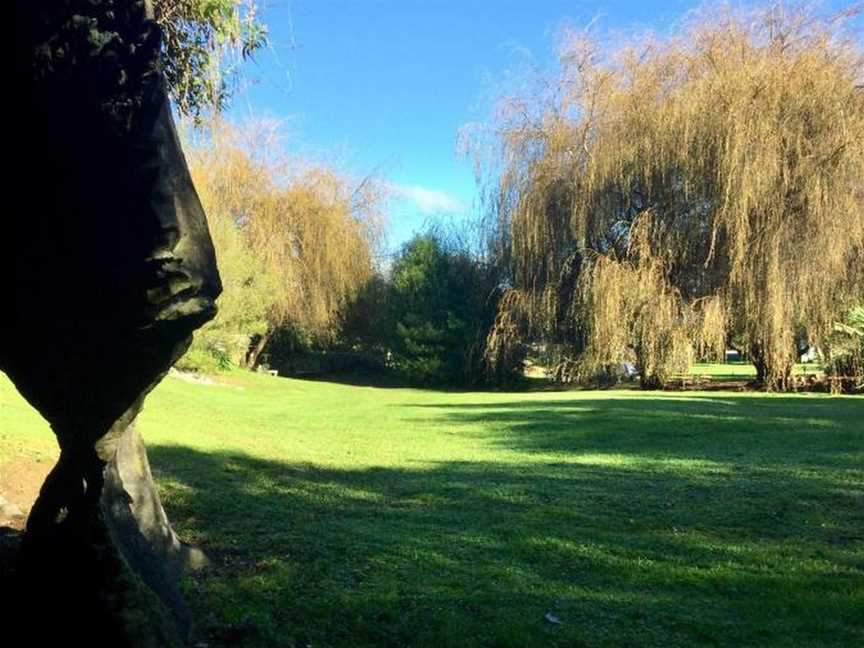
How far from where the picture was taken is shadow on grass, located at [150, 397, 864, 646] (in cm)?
457

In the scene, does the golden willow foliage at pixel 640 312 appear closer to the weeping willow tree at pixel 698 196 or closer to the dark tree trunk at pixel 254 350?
the weeping willow tree at pixel 698 196

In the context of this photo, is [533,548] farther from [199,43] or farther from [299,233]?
[299,233]

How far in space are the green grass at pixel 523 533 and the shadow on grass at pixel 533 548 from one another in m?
0.02

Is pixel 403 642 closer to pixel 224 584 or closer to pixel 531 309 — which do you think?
pixel 224 584

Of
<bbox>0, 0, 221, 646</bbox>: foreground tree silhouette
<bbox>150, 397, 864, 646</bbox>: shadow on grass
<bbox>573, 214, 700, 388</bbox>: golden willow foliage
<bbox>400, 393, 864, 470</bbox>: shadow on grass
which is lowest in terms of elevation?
<bbox>150, 397, 864, 646</bbox>: shadow on grass

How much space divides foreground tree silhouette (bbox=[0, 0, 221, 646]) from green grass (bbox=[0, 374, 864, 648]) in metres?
2.35

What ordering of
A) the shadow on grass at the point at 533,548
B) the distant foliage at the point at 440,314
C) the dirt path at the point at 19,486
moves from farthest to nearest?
the distant foliage at the point at 440,314 < the dirt path at the point at 19,486 < the shadow on grass at the point at 533,548

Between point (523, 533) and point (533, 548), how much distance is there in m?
0.48

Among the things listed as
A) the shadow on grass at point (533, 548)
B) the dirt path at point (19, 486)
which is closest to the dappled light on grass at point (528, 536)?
the shadow on grass at point (533, 548)

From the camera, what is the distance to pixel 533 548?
628 centimetres

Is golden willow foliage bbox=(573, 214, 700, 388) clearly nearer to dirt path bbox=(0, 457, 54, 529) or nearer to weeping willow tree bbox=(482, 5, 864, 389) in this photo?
weeping willow tree bbox=(482, 5, 864, 389)

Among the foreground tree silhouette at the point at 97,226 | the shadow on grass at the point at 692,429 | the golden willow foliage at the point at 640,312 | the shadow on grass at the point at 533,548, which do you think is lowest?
the shadow on grass at the point at 533,548

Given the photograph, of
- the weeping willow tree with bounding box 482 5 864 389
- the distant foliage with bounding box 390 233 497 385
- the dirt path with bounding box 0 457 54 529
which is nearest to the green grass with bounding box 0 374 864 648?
the dirt path with bounding box 0 457 54 529

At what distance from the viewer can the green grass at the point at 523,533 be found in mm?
→ 4609
